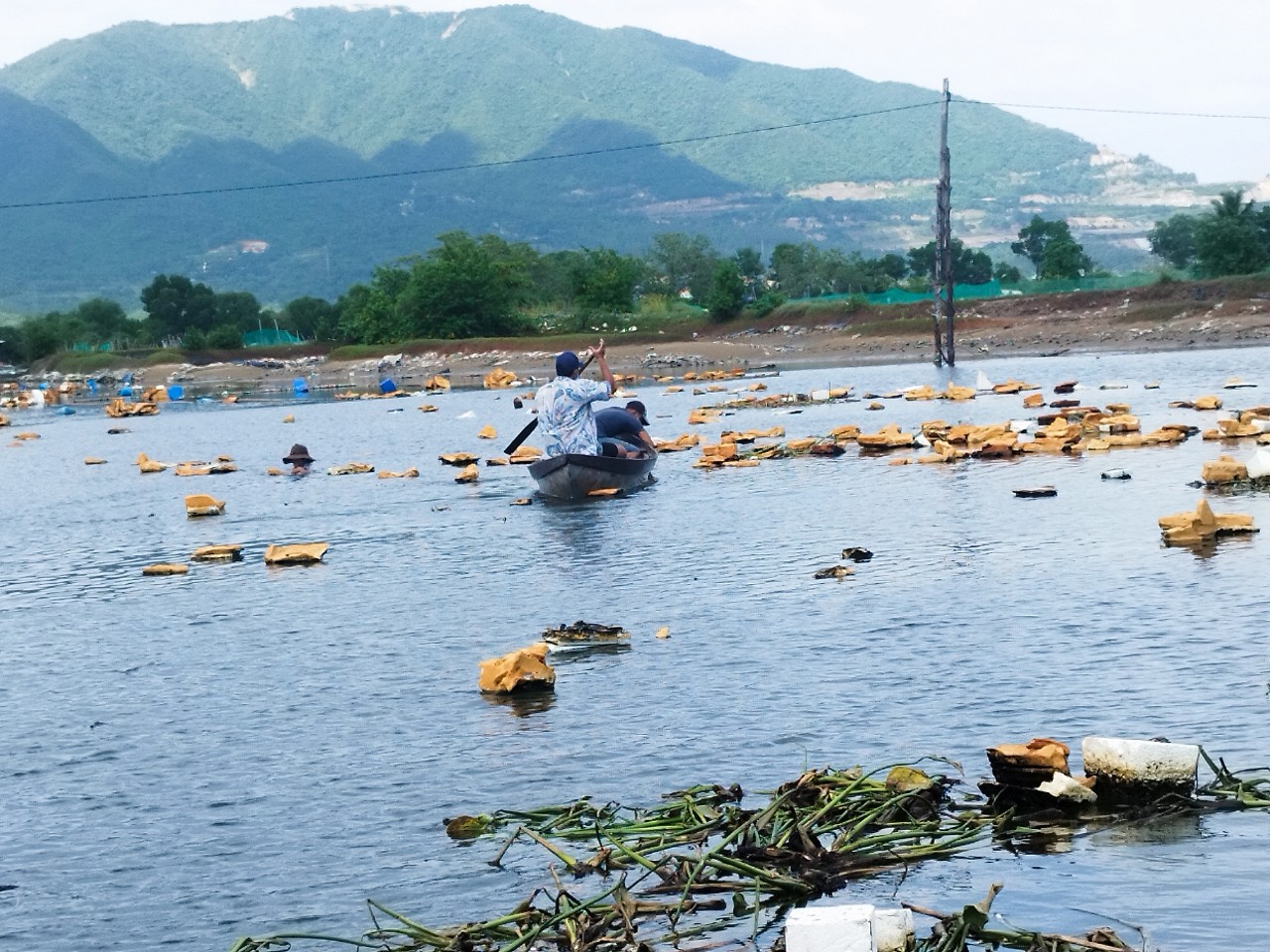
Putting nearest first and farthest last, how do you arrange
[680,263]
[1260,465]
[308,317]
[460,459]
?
[1260,465] → [460,459] → [308,317] → [680,263]

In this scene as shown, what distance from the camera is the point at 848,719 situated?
441 inches

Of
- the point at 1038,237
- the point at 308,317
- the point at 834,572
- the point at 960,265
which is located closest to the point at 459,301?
the point at 308,317

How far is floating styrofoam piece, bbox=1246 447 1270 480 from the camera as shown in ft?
68.6

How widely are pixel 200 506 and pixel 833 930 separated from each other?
23754 millimetres

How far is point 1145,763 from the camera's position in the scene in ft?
29.1

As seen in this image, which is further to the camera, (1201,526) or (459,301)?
(459,301)

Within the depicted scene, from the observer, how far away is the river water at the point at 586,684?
8703mm

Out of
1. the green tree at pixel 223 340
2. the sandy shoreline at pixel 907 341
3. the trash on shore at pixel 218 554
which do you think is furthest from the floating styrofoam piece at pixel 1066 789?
the green tree at pixel 223 340

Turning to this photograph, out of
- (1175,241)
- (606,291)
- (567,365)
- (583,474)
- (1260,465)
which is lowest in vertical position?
(583,474)

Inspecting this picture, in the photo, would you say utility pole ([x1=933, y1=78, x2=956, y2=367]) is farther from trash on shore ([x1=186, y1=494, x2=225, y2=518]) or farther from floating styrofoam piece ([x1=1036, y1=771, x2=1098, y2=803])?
floating styrofoam piece ([x1=1036, y1=771, x2=1098, y2=803])

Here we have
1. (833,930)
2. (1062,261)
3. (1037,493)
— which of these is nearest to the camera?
(833,930)

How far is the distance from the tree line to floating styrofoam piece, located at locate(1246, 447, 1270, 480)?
68736mm

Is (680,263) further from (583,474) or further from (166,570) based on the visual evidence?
(166,570)

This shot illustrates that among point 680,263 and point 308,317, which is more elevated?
point 680,263
